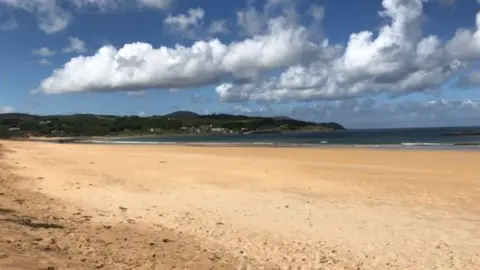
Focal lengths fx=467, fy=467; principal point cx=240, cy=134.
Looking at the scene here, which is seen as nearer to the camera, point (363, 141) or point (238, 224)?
point (238, 224)

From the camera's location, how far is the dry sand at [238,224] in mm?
7871

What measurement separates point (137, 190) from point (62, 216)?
585cm

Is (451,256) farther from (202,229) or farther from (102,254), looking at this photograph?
(102,254)

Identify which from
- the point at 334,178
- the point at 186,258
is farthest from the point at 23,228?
the point at 334,178

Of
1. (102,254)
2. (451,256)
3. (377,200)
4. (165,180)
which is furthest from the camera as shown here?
(165,180)

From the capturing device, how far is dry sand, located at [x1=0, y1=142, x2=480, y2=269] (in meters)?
7.87

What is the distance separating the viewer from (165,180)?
20422 millimetres

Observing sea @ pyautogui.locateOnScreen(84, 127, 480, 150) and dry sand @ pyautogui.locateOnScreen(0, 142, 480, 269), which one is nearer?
dry sand @ pyautogui.locateOnScreen(0, 142, 480, 269)

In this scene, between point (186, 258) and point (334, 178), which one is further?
point (334, 178)

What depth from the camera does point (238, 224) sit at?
11.0 m

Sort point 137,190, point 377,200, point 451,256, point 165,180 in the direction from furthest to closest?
point 165,180, point 137,190, point 377,200, point 451,256

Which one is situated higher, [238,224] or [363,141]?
[363,141]

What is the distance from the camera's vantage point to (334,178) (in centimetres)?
2131

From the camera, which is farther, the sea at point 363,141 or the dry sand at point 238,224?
the sea at point 363,141
